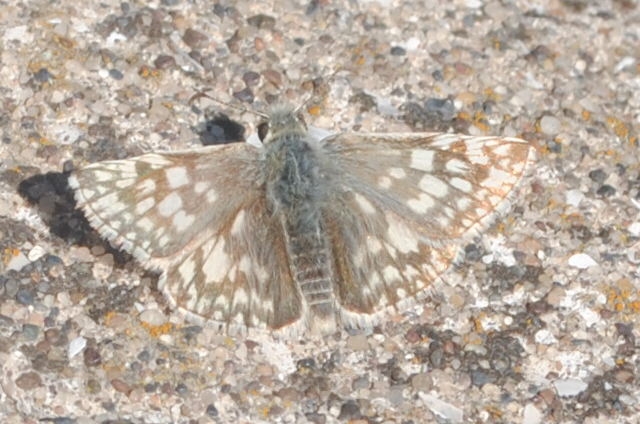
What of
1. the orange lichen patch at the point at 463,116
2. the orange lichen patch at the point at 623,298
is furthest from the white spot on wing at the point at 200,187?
the orange lichen patch at the point at 623,298

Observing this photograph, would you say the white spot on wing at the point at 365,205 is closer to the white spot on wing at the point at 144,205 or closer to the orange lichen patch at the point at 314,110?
the white spot on wing at the point at 144,205

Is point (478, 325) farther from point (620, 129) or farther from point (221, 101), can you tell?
point (221, 101)

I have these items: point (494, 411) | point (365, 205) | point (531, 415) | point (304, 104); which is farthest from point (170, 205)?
point (531, 415)

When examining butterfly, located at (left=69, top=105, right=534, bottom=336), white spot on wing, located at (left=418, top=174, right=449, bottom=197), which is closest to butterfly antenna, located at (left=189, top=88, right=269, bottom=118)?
butterfly, located at (left=69, top=105, right=534, bottom=336)

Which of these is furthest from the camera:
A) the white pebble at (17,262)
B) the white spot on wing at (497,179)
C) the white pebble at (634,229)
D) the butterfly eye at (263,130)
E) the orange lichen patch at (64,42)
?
the orange lichen patch at (64,42)

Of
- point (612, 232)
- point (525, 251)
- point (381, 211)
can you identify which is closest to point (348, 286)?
point (381, 211)

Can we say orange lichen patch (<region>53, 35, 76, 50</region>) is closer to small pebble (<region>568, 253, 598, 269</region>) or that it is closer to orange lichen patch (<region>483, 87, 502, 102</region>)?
orange lichen patch (<region>483, 87, 502, 102</region>)
